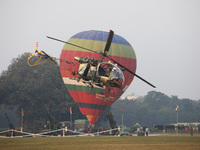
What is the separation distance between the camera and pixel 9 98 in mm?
105812

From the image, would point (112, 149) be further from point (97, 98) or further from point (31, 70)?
point (31, 70)

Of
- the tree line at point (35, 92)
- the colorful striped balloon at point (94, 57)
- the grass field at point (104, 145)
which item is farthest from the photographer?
the tree line at point (35, 92)

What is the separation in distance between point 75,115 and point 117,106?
8101cm

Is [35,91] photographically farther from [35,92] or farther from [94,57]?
[94,57]

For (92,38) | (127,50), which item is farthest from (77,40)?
(127,50)

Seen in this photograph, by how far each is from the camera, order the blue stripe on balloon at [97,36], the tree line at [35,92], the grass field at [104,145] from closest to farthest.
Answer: the grass field at [104,145], the blue stripe on balloon at [97,36], the tree line at [35,92]

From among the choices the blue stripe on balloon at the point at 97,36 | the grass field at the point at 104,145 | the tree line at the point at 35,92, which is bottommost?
the grass field at the point at 104,145

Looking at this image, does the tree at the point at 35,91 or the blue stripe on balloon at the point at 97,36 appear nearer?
the blue stripe on balloon at the point at 97,36

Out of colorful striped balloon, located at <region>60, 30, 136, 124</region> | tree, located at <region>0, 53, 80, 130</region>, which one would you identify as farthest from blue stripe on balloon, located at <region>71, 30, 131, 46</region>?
tree, located at <region>0, 53, 80, 130</region>

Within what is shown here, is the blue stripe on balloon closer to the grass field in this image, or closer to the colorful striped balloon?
the colorful striped balloon

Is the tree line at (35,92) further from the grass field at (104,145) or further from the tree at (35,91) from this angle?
the grass field at (104,145)

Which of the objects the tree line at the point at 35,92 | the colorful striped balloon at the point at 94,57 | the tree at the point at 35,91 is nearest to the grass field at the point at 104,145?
the colorful striped balloon at the point at 94,57

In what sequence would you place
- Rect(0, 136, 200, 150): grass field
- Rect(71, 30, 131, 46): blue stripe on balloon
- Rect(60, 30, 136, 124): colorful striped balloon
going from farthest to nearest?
Rect(71, 30, 131, 46): blue stripe on balloon, Rect(60, 30, 136, 124): colorful striped balloon, Rect(0, 136, 200, 150): grass field

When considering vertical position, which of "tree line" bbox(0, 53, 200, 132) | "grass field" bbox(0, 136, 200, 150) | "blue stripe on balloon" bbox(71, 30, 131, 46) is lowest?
"grass field" bbox(0, 136, 200, 150)
